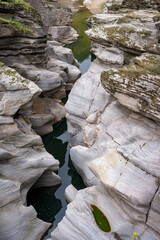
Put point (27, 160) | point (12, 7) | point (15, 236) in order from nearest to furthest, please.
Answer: point (15, 236) < point (27, 160) < point (12, 7)

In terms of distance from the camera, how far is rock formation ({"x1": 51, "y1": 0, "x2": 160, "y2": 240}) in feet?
24.0

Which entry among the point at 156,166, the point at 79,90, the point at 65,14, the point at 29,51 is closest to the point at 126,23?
the point at 79,90

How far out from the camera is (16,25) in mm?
13102

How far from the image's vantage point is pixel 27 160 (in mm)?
9305

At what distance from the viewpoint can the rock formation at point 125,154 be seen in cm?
731

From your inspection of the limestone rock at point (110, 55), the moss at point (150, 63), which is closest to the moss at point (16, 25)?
the limestone rock at point (110, 55)

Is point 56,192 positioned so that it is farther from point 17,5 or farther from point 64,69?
point 17,5

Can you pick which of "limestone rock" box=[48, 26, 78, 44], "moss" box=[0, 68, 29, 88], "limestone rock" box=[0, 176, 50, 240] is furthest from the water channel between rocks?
"limestone rock" box=[48, 26, 78, 44]

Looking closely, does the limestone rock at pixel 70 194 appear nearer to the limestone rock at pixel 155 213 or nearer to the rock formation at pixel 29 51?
the limestone rock at pixel 155 213

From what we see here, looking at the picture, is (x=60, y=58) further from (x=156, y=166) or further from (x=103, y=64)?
(x=156, y=166)

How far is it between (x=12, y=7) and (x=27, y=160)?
8.55 metres

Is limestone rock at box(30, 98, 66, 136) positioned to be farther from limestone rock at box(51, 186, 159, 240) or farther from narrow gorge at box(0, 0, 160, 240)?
limestone rock at box(51, 186, 159, 240)

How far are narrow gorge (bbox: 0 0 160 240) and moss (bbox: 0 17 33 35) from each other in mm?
51

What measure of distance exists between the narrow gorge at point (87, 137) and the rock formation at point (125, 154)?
30mm
